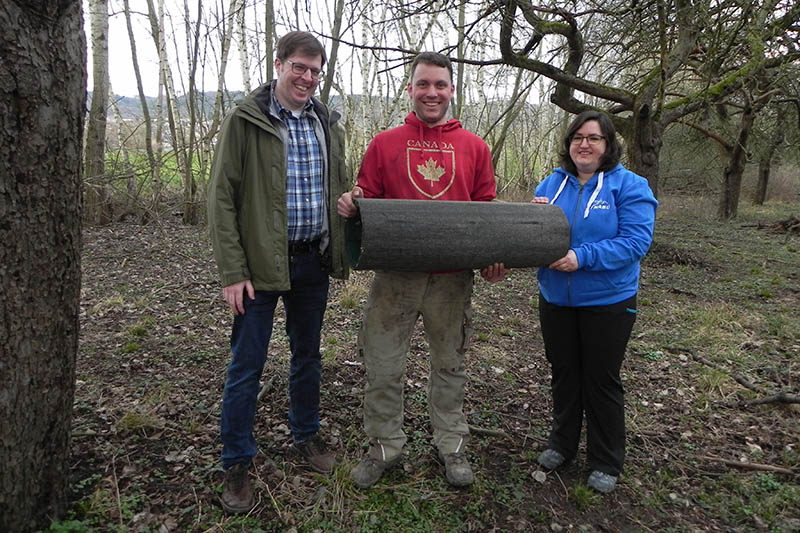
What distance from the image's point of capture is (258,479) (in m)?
2.58

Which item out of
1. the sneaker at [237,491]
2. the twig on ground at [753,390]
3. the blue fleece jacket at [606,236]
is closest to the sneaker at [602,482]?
the blue fleece jacket at [606,236]

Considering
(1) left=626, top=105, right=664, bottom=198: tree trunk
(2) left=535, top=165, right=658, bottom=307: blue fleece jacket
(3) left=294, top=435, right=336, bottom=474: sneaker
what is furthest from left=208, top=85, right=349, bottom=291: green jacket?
(1) left=626, top=105, right=664, bottom=198: tree trunk

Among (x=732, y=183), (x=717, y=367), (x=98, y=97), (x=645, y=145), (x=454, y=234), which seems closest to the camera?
(x=454, y=234)

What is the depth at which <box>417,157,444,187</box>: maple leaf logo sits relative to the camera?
256 cm

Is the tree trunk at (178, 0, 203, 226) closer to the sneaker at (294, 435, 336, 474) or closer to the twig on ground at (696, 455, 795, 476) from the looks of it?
the sneaker at (294, 435, 336, 474)

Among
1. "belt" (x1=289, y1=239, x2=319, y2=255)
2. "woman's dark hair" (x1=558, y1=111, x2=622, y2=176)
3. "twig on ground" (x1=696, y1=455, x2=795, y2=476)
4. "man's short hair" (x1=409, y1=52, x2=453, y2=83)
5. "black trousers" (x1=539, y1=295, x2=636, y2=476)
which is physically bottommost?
"twig on ground" (x1=696, y1=455, x2=795, y2=476)

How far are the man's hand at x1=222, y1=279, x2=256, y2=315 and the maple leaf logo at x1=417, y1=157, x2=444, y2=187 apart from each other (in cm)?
98

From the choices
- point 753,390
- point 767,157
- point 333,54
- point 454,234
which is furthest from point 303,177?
point 767,157

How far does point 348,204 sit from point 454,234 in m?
0.50

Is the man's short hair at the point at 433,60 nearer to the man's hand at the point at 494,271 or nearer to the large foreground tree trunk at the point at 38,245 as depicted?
the man's hand at the point at 494,271

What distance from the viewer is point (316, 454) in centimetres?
277

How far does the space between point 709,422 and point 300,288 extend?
9.54 ft

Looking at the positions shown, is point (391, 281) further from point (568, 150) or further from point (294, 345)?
point (568, 150)

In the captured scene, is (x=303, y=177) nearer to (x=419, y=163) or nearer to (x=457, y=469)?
(x=419, y=163)
